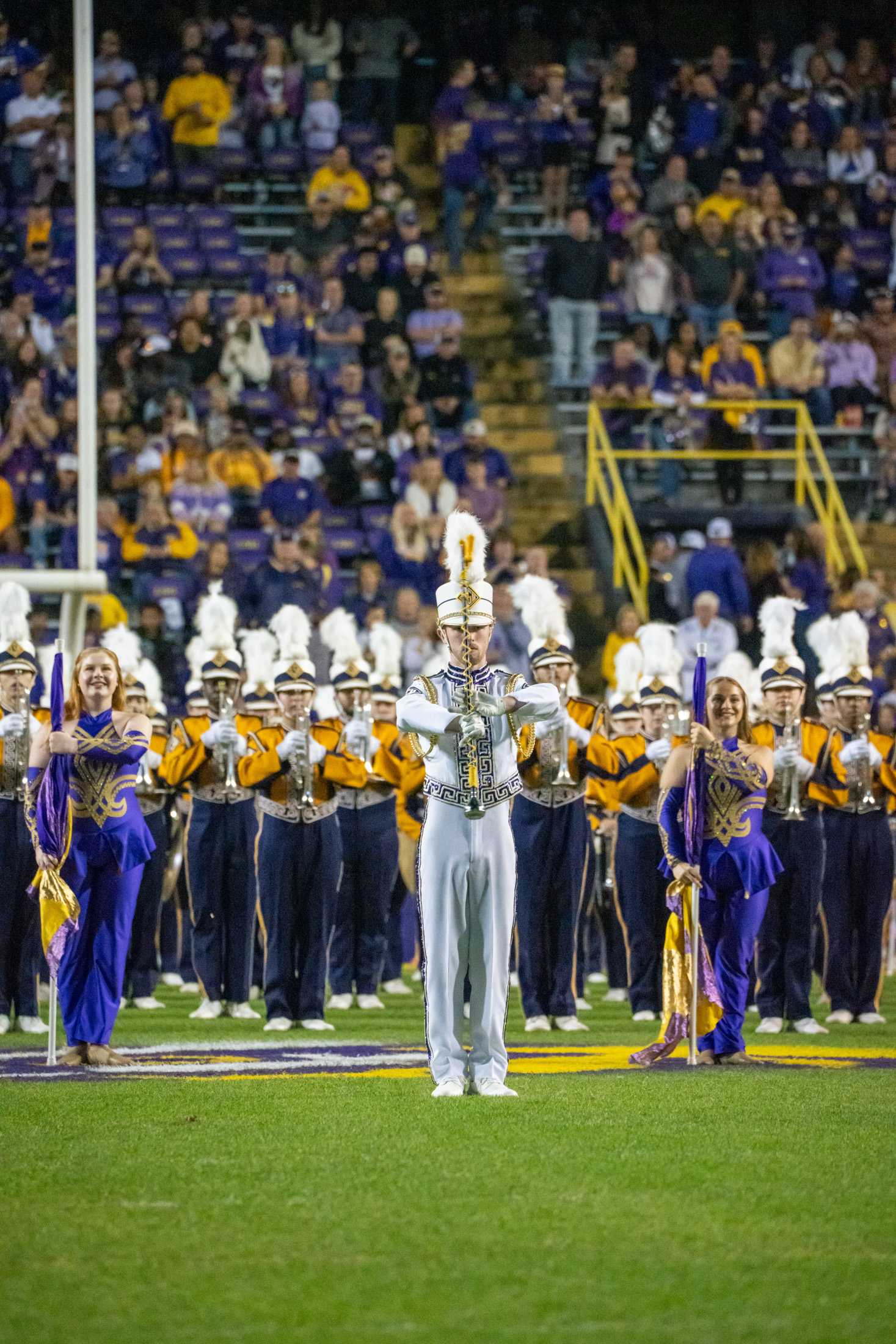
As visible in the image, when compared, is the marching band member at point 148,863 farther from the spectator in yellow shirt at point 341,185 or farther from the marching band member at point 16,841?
the spectator in yellow shirt at point 341,185

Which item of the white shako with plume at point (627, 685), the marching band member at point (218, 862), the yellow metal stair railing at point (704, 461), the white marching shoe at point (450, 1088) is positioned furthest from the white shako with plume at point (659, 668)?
the yellow metal stair railing at point (704, 461)

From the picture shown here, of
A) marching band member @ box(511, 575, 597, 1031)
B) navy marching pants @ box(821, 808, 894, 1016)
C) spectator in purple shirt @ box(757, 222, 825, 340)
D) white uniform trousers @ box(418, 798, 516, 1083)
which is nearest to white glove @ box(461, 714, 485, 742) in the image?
white uniform trousers @ box(418, 798, 516, 1083)

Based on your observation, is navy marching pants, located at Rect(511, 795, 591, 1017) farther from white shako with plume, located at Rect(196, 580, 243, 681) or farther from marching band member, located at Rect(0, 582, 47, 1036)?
marching band member, located at Rect(0, 582, 47, 1036)

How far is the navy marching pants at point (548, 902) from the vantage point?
11.6 meters

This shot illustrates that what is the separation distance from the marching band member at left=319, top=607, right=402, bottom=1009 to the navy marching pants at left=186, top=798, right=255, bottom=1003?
3.15 ft

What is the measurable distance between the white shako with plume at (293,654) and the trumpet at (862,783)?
2.84m

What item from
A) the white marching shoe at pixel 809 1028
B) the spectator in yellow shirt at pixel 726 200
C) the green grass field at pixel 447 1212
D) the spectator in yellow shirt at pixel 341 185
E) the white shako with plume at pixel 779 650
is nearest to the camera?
the green grass field at pixel 447 1212

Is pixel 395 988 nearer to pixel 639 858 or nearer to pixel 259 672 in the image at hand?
pixel 259 672

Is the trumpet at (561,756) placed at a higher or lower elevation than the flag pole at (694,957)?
higher

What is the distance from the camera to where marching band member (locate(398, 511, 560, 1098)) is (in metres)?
8.03

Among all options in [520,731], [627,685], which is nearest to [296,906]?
[627,685]

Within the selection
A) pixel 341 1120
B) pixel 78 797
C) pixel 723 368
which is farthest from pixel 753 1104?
pixel 723 368

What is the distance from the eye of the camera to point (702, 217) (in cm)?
2266

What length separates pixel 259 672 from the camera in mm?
13289
